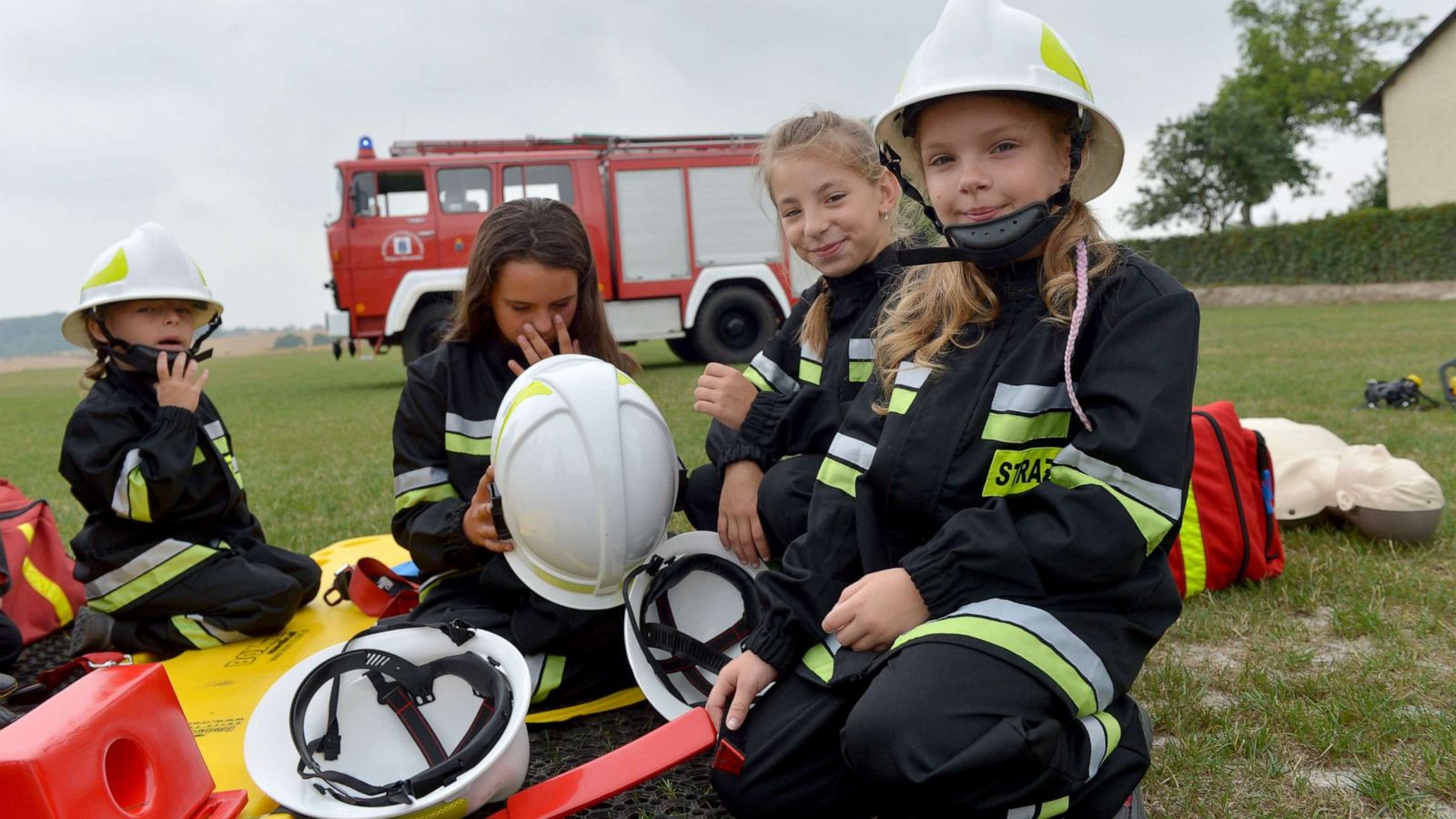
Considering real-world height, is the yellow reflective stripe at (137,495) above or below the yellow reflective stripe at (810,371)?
below

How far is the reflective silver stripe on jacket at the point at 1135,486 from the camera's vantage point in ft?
5.21

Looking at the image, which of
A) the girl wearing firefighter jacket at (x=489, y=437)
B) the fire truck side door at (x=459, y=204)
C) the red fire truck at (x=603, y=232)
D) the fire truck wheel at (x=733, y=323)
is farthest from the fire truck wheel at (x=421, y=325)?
the girl wearing firefighter jacket at (x=489, y=437)

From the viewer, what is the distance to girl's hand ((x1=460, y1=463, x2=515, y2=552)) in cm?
246

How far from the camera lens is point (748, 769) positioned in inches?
72.7

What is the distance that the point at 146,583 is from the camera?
120 inches

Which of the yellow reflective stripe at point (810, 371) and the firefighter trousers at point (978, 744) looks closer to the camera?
the firefighter trousers at point (978, 744)

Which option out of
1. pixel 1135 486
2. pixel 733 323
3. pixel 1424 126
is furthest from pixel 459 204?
pixel 1424 126

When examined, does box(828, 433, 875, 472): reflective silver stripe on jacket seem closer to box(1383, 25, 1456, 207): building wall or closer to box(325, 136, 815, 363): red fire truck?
box(325, 136, 815, 363): red fire truck

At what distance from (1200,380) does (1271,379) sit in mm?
629

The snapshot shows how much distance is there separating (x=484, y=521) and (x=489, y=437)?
347 millimetres

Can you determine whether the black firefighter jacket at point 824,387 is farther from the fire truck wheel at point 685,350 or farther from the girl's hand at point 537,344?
the fire truck wheel at point 685,350

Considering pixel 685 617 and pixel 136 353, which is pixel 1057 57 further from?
pixel 136 353

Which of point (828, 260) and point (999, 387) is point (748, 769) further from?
point (828, 260)

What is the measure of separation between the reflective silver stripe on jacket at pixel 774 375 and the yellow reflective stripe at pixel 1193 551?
1.30 meters
